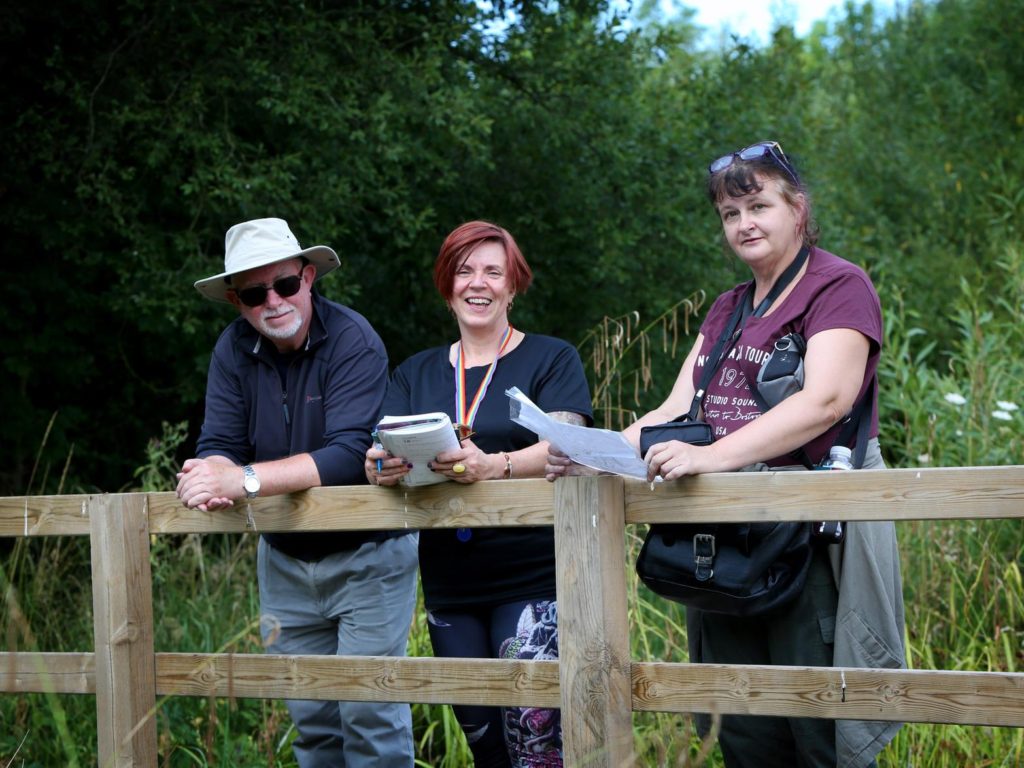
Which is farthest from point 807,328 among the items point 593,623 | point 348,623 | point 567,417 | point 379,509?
point 348,623

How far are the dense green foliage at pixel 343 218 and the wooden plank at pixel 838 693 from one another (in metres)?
1.79

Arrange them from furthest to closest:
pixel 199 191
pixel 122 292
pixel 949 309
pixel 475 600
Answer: pixel 949 309, pixel 122 292, pixel 199 191, pixel 475 600

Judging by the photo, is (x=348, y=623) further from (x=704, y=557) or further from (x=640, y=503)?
(x=704, y=557)

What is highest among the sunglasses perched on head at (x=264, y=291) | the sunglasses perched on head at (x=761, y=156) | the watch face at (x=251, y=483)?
the sunglasses perched on head at (x=761, y=156)

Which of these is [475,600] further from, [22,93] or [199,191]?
[22,93]

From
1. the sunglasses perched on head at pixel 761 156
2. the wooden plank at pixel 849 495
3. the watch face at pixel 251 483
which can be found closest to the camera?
the wooden plank at pixel 849 495

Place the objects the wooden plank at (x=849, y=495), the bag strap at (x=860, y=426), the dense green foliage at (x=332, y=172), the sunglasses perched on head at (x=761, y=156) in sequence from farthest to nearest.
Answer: the dense green foliage at (x=332, y=172)
the sunglasses perched on head at (x=761, y=156)
the bag strap at (x=860, y=426)
the wooden plank at (x=849, y=495)

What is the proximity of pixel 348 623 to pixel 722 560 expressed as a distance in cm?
125

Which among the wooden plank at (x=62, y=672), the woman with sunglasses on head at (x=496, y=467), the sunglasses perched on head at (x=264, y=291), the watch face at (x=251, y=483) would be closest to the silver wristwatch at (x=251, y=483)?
the watch face at (x=251, y=483)

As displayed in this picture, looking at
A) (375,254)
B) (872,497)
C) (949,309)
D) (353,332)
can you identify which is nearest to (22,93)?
(375,254)

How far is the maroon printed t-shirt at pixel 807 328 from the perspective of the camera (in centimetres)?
277

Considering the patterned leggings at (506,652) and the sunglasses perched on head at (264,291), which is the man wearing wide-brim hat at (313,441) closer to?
the sunglasses perched on head at (264,291)

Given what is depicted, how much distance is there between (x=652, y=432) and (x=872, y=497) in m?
0.53

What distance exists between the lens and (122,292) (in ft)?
28.8
